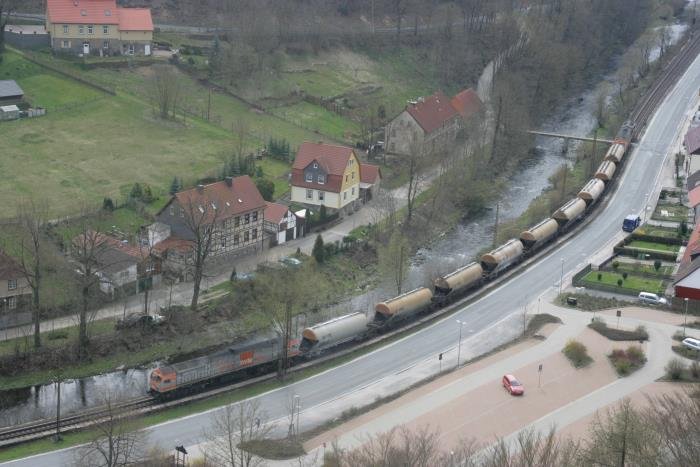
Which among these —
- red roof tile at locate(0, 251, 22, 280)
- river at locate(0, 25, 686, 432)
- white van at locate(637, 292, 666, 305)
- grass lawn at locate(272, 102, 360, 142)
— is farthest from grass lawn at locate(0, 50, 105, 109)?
white van at locate(637, 292, 666, 305)

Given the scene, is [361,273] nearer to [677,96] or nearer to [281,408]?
[281,408]

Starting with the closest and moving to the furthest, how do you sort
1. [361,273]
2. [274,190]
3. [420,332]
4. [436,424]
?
[436,424], [420,332], [361,273], [274,190]

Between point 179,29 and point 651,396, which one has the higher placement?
point 179,29

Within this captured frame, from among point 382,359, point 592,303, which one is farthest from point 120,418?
point 592,303

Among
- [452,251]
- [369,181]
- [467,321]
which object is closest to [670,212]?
[452,251]

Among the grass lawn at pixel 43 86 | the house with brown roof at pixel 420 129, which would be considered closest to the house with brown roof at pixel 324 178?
the house with brown roof at pixel 420 129

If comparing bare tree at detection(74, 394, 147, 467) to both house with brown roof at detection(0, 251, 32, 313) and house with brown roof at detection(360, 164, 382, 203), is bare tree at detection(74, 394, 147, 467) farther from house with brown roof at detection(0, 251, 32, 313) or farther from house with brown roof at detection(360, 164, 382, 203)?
house with brown roof at detection(360, 164, 382, 203)

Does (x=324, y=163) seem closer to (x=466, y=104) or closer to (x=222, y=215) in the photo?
(x=222, y=215)

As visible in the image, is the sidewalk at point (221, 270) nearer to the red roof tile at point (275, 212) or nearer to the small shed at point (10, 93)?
the red roof tile at point (275, 212)
